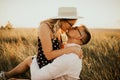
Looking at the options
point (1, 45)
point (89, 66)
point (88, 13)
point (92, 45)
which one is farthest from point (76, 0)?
point (1, 45)

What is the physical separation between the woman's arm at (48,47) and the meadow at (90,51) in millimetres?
779

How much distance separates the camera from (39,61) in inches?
114

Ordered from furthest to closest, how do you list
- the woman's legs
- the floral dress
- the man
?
the woman's legs → the floral dress → the man

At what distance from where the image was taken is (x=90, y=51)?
3605 millimetres

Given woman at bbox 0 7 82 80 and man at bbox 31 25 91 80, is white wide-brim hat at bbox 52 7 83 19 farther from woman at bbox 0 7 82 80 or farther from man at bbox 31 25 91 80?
man at bbox 31 25 91 80

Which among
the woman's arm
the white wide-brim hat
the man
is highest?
the white wide-brim hat

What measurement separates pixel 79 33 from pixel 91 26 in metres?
0.79

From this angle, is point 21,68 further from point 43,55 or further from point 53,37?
point 53,37

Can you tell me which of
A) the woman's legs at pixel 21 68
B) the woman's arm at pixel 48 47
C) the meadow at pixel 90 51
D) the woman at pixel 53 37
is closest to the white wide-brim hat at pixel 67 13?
the woman at pixel 53 37

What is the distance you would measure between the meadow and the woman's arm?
78cm

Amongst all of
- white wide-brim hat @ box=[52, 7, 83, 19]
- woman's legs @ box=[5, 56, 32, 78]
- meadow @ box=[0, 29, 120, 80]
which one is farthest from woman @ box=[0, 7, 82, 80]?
meadow @ box=[0, 29, 120, 80]

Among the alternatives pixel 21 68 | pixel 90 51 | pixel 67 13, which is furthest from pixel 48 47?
pixel 90 51

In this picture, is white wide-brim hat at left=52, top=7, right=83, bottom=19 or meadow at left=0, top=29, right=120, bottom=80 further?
meadow at left=0, top=29, right=120, bottom=80

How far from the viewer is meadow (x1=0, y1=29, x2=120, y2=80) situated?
3521mm
